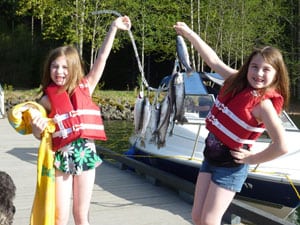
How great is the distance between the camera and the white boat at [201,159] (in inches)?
266

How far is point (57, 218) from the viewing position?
333 cm

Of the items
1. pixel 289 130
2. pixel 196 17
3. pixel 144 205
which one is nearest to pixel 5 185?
pixel 144 205

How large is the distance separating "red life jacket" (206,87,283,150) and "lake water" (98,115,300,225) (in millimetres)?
4951

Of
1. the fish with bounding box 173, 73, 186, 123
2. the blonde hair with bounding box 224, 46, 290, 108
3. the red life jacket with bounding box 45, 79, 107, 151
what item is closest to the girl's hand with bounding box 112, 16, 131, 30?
the red life jacket with bounding box 45, 79, 107, 151

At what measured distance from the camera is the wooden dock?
5.34m

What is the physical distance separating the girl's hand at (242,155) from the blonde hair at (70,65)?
4.06 ft

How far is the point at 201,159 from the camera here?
24.0ft

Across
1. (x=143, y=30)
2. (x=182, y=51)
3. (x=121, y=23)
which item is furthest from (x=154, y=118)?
(x=143, y=30)

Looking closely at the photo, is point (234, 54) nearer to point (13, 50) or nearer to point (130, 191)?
point (13, 50)

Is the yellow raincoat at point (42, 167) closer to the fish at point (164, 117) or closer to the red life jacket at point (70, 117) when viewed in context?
the red life jacket at point (70, 117)

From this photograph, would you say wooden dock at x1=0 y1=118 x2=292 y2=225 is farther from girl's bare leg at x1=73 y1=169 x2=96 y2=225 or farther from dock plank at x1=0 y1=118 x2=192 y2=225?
girl's bare leg at x1=73 y1=169 x2=96 y2=225

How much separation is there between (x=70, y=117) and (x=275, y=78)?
1438mm

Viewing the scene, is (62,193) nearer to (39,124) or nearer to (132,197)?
(39,124)

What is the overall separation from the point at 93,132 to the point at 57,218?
0.67 meters
